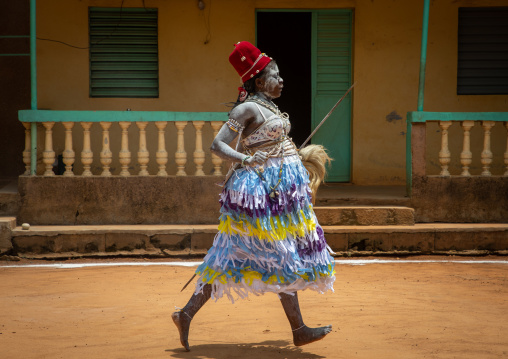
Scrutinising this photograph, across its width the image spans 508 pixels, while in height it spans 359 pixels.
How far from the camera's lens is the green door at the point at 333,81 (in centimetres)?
1090

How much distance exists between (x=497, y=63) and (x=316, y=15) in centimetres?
266

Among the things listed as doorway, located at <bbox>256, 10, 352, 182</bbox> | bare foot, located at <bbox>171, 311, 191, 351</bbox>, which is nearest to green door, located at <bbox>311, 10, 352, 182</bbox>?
doorway, located at <bbox>256, 10, 352, 182</bbox>

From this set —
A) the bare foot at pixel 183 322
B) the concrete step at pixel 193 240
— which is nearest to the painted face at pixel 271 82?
the bare foot at pixel 183 322

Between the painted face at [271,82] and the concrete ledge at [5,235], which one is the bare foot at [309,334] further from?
the concrete ledge at [5,235]

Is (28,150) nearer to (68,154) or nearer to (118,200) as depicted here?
(68,154)

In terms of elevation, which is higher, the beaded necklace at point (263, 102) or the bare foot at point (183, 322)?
the beaded necklace at point (263, 102)

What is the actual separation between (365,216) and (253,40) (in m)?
3.31

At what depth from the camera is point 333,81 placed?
11000 millimetres

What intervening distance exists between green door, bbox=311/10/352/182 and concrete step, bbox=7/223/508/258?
2.54 metres

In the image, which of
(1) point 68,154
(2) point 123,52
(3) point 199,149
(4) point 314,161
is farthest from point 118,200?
(4) point 314,161

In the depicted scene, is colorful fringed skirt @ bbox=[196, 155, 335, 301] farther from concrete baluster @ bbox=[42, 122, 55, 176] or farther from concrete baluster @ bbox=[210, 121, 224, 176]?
concrete baluster @ bbox=[42, 122, 55, 176]

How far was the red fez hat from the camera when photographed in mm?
4812

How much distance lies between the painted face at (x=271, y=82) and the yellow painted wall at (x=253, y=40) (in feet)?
19.0

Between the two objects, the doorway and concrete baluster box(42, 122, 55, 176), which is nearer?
concrete baluster box(42, 122, 55, 176)
